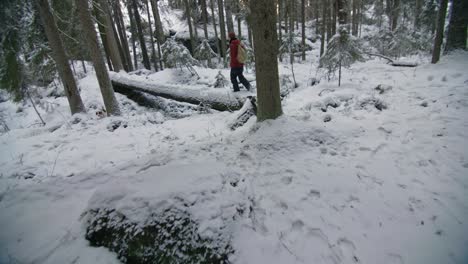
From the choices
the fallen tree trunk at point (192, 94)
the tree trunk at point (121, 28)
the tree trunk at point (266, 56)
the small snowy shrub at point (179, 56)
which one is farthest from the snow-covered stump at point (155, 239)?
the tree trunk at point (121, 28)

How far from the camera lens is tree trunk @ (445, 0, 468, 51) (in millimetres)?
7125

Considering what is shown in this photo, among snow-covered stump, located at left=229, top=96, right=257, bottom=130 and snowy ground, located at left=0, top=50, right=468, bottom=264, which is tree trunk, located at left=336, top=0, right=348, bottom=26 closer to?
snowy ground, located at left=0, top=50, right=468, bottom=264

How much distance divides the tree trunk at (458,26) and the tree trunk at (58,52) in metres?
12.9

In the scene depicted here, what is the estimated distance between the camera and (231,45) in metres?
7.14

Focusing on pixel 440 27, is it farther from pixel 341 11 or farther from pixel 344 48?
pixel 344 48

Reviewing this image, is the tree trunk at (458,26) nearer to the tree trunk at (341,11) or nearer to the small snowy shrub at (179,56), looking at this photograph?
the tree trunk at (341,11)

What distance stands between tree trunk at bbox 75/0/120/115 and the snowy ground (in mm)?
2233

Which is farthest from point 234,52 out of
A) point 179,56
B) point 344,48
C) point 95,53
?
point 179,56

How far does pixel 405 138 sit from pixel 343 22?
4.86m

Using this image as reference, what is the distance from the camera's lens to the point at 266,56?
3609 mm

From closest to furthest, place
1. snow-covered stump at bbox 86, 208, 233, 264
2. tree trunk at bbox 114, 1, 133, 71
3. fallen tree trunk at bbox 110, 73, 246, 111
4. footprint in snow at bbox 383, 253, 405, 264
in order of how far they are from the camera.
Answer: footprint in snow at bbox 383, 253, 405, 264, snow-covered stump at bbox 86, 208, 233, 264, fallen tree trunk at bbox 110, 73, 246, 111, tree trunk at bbox 114, 1, 133, 71

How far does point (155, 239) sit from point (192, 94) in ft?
18.9

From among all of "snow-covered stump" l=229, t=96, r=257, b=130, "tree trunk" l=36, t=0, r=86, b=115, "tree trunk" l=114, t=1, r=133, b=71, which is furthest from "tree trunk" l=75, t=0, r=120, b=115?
"tree trunk" l=114, t=1, r=133, b=71

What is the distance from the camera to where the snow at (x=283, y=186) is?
226 cm
